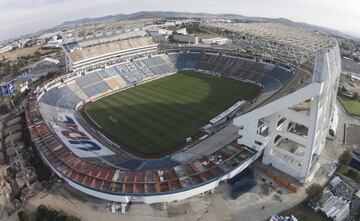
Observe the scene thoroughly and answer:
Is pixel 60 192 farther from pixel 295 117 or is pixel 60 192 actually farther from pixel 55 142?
pixel 295 117

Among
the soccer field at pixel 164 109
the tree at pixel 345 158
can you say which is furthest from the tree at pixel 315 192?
the soccer field at pixel 164 109

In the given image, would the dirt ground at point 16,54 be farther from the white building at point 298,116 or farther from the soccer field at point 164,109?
the white building at point 298,116

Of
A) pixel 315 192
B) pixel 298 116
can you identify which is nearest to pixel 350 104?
pixel 298 116

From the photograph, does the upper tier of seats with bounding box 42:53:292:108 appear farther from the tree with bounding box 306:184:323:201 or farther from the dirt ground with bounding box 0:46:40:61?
the dirt ground with bounding box 0:46:40:61

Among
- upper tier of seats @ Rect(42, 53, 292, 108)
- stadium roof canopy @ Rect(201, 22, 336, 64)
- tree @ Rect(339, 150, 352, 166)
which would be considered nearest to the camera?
tree @ Rect(339, 150, 352, 166)

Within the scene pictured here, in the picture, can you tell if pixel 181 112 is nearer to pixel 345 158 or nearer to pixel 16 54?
pixel 345 158

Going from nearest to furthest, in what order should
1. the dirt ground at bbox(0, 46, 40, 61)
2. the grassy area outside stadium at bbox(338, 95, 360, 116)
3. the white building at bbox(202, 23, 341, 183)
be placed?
the white building at bbox(202, 23, 341, 183) < the grassy area outside stadium at bbox(338, 95, 360, 116) < the dirt ground at bbox(0, 46, 40, 61)

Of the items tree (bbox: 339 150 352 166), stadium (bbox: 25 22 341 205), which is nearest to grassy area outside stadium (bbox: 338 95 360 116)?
stadium (bbox: 25 22 341 205)
